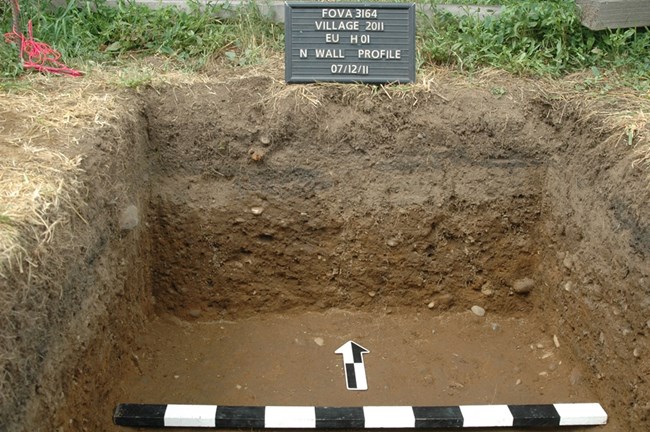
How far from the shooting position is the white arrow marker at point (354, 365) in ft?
11.8

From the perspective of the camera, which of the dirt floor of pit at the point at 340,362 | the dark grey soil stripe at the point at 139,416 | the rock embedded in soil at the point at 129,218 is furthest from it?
the dirt floor of pit at the point at 340,362

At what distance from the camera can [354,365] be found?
3719mm

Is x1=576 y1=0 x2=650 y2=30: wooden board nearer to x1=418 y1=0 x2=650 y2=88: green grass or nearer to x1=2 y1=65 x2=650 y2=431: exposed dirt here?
x1=418 y1=0 x2=650 y2=88: green grass

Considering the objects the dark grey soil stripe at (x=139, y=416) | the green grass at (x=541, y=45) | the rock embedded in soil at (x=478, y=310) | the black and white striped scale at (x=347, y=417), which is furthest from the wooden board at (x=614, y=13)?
the dark grey soil stripe at (x=139, y=416)

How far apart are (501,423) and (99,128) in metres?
2.21

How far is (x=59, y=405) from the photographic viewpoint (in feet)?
8.79

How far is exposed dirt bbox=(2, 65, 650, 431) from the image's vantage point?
3570mm

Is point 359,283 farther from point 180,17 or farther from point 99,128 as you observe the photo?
point 180,17

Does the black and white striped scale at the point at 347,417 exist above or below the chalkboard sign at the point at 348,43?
below

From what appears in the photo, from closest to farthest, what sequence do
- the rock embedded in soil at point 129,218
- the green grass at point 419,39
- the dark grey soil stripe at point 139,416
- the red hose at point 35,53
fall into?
the dark grey soil stripe at point 139,416 < the rock embedded in soil at point 129,218 < the red hose at point 35,53 < the green grass at point 419,39

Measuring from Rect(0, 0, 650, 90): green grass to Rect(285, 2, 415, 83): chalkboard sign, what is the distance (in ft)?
0.94

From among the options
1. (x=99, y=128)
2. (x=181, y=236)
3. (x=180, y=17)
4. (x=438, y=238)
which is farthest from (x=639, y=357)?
(x=180, y=17)

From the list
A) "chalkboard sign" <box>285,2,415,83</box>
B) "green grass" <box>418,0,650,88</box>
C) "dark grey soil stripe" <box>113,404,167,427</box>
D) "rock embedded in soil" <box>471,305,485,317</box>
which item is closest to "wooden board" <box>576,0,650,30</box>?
"green grass" <box>418,0,650,88</box>

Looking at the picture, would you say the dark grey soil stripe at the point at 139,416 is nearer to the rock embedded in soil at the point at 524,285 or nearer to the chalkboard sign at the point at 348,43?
the chalkboard sign at the point at 348,43
